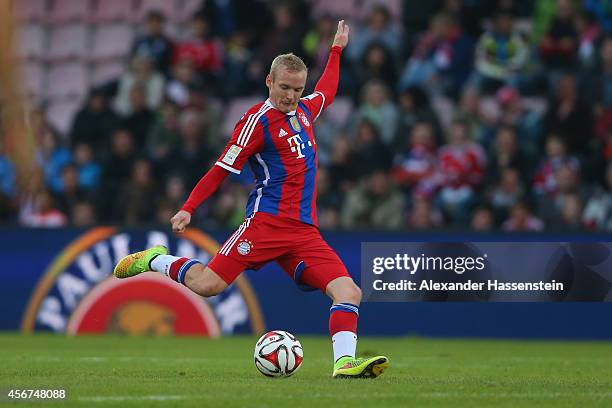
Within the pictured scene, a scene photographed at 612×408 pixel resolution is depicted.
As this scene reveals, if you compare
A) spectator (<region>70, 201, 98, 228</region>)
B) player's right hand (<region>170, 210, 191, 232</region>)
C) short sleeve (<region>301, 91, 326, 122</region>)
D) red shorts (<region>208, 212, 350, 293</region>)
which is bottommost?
spectator (<region>70, 201, 98, 228</region>)

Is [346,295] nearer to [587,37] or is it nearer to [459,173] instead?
[459,173]

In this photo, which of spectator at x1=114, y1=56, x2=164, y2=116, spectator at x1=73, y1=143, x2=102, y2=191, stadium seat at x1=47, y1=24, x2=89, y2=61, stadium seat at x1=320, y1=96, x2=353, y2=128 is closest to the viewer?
spectator at x1=73, y1=143, x2=102, y2=191

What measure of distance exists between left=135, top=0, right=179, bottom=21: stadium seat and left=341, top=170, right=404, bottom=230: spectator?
6178mm

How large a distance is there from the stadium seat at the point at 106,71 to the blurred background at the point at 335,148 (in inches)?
2.8

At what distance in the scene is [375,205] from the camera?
15.5 m

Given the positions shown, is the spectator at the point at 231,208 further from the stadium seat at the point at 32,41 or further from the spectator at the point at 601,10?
the stadium seat at the point at 32,41

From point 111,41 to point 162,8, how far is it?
0.98 meters

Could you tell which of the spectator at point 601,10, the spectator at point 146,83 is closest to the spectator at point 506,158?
the spectator at point 601,10

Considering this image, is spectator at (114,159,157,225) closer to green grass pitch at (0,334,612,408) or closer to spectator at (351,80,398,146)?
spectator at (351,80,398,146)

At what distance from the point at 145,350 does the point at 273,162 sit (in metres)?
3.63

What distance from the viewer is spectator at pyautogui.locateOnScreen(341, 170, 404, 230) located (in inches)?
606

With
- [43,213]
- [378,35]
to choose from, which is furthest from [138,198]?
[378,35]

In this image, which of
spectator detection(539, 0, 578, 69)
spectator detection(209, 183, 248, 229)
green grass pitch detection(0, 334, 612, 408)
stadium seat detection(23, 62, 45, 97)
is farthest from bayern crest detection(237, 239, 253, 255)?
stadium seat detection(23, 62, 45, 97)

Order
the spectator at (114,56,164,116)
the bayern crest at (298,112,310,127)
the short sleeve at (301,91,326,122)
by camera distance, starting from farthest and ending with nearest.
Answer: the spectator at (114,56,164,116), the short sleeve at (301,91,326,122), the bayern crest at (298,112,310,127)
